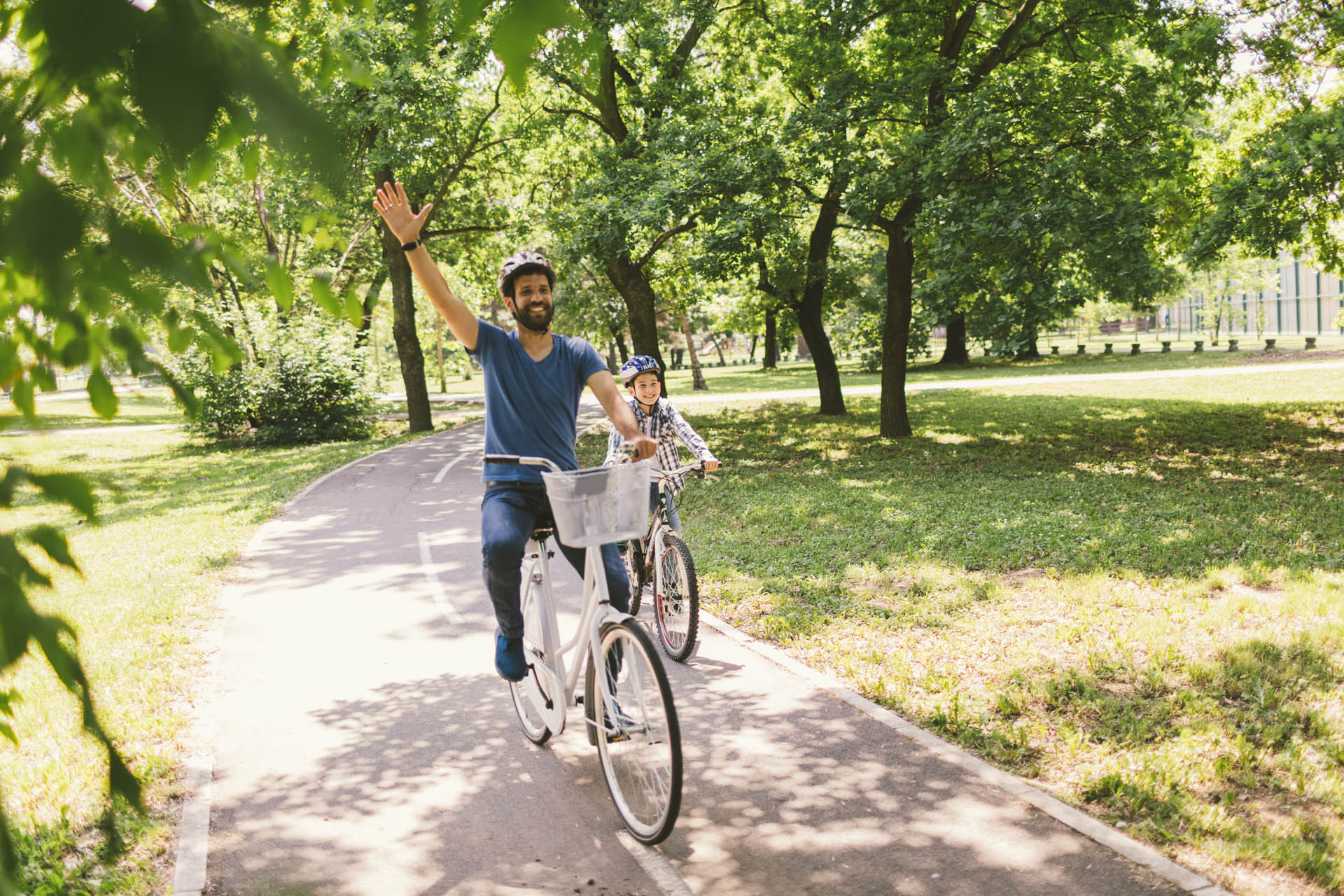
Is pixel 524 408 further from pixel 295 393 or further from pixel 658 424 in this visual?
pixel 295 393

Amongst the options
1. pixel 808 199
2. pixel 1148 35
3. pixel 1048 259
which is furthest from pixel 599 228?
pixel 1148 35

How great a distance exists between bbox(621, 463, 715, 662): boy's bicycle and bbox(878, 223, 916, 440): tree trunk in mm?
11376

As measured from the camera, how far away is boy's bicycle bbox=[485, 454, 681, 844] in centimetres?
367

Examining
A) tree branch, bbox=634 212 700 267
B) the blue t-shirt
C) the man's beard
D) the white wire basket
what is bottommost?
the white wire basket

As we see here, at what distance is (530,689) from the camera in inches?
193

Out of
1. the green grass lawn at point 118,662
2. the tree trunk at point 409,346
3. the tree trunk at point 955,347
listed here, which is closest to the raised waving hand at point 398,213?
the green grass lawn at point 118,662

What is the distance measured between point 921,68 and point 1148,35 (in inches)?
141

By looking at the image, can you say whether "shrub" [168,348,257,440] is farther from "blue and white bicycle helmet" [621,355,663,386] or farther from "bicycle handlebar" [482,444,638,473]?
"bicycle handlebar" [482,444,638,473]

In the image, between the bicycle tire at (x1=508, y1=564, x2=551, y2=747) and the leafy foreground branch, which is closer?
the leafy foreground branch

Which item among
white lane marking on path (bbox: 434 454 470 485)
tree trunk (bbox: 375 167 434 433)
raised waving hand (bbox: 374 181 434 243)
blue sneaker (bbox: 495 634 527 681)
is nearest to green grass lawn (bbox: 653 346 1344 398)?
tree trunk (bbox: 375 167 434 433)

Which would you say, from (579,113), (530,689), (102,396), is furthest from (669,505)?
(579,113)

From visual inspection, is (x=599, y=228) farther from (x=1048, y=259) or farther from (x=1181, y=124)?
(x=1181, y=124)

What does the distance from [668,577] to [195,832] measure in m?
3.16

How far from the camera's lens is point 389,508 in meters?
12.8
